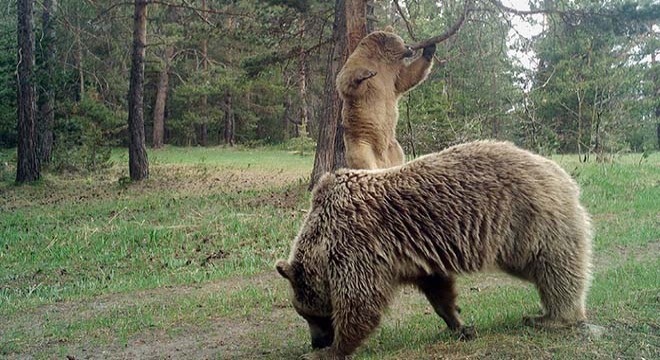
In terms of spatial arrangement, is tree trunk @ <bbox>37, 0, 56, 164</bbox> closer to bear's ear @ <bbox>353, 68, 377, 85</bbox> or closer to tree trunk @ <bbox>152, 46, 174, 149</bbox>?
bear's ear @ <bbox>353, 68, 377, 85</bbox>

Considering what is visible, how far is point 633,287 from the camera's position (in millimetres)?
6730

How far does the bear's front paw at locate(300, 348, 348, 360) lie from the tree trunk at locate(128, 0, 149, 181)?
17.2 meters

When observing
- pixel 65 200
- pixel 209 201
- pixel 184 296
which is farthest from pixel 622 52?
pixel 184 296

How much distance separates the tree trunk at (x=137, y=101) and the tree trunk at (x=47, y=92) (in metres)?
2.61

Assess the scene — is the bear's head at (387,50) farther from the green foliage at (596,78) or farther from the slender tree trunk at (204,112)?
A: the slender tree trunk at (204,112)

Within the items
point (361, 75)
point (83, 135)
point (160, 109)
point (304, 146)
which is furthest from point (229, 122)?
point (361, 75)

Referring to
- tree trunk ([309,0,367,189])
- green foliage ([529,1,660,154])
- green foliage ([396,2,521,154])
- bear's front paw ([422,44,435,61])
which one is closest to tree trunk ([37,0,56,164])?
tree trunk ([309,0,367,189])

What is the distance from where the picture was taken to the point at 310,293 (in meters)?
5.15

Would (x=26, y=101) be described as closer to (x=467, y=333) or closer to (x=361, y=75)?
(x=361, y=75)

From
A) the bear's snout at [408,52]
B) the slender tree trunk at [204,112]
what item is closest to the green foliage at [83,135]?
the slender tree trunk at [204,112]

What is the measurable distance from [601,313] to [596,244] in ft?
13.7

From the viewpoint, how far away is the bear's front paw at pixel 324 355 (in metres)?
5.03

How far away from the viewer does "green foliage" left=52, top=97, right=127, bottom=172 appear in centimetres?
2273

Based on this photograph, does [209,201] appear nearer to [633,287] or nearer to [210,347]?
[210,347]
